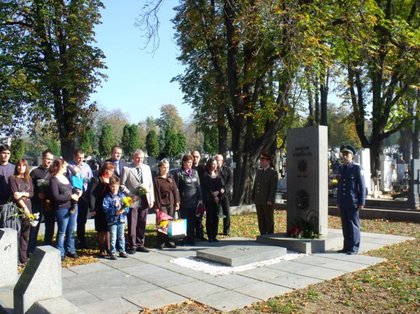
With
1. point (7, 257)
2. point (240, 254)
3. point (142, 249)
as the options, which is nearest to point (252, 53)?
point (142, 249)

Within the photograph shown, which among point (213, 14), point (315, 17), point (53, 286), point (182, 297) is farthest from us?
point (213, 14)

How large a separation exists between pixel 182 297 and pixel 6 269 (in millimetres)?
2516

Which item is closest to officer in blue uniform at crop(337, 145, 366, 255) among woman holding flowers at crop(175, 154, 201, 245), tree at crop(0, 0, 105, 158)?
woman holding flowers at crop(175, 154, 201, 245)

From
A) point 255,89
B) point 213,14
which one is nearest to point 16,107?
point 213,14

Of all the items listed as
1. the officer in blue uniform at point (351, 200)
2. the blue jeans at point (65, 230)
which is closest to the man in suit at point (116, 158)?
the blue jeans at point (65, 230)

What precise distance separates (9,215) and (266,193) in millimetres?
5055

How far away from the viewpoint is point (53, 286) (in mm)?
5031

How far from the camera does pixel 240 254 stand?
756cm

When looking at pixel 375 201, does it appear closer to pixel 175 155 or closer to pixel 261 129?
pixel 261 129

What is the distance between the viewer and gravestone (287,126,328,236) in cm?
891

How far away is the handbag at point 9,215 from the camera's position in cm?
745

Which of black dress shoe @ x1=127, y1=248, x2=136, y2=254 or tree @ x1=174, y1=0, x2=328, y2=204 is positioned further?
tree @ x1=174, y1=0, x2=328, y2=204

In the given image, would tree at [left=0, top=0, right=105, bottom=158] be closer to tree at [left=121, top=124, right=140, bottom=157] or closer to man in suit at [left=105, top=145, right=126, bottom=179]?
man in suit at [left=105, top=145, right=126, bottom=179]

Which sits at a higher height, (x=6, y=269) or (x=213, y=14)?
(x=213, y=14)
